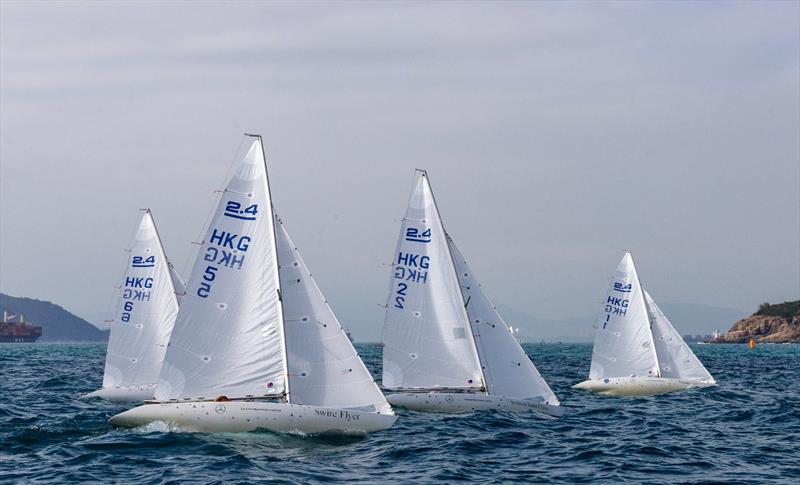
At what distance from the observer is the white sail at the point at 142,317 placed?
41.9 meters

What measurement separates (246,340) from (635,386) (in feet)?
89.4

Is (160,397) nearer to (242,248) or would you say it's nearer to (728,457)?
(242,248)

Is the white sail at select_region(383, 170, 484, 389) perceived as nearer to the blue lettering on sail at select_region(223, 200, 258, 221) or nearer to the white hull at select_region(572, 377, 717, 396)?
the blue lettering on sail at select_region(223, 200, 258, 221)

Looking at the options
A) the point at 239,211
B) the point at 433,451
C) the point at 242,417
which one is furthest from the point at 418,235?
the point at 242,417

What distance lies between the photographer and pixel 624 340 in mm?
50812

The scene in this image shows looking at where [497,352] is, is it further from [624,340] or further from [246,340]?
[624,340]

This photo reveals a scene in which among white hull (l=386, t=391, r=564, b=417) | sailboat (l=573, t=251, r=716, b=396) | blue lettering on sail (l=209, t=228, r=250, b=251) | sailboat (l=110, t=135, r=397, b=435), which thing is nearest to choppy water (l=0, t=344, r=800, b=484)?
white hull (l=386, t=391, r=564, b=417)

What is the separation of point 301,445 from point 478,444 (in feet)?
16.6

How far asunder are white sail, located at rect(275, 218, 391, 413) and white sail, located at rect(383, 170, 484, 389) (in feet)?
25.0

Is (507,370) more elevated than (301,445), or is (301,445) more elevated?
(507,370)

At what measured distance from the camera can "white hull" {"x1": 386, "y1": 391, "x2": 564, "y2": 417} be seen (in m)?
34.1

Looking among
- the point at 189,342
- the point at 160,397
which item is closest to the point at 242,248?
the point at 189,342

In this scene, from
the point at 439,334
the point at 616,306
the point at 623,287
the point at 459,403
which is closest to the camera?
the point at 459,403

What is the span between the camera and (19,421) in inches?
1222
